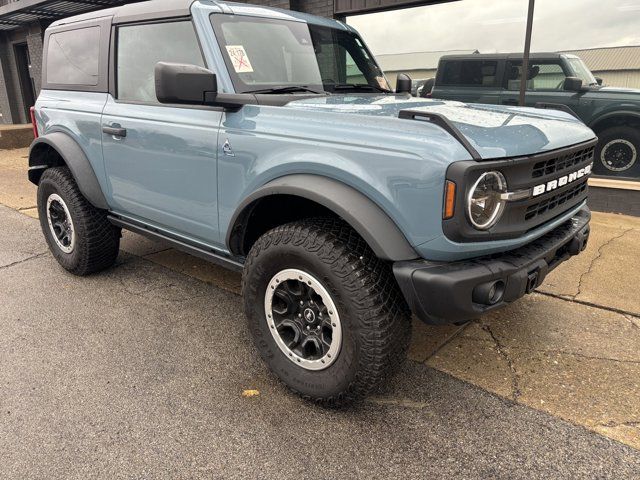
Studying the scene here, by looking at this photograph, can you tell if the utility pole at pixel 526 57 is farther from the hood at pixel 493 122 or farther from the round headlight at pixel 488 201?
the round headlight at pixel 488 201

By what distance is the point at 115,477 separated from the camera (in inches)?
79.3

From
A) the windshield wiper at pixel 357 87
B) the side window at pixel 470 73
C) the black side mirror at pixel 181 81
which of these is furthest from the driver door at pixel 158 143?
the side window at pixel 470 73

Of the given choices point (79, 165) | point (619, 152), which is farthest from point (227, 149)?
point (619, 152)

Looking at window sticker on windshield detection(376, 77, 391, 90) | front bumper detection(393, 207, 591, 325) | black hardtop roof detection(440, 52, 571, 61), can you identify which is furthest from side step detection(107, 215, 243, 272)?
black hardtop roof detection(440, 52, 571, 61)

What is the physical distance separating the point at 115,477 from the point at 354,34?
335 cm

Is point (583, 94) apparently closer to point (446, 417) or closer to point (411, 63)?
point (411, 63)

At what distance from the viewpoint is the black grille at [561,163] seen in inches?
88.0

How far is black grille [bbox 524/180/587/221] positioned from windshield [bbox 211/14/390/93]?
1.46 meters

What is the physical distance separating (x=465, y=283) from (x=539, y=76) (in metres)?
4.77

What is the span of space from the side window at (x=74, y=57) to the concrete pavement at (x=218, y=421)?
182 centimetres

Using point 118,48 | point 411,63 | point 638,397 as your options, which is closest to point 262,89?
point 118,48

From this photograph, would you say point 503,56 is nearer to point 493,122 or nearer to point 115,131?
point 493,122

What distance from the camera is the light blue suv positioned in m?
2.03

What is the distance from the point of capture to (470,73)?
6191 millimetres
